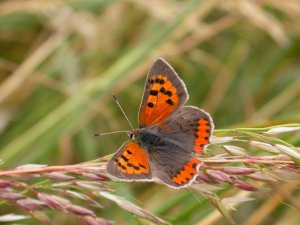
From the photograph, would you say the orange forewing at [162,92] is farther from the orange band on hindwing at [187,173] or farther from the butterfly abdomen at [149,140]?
the orange band on hindwing at [187,173]

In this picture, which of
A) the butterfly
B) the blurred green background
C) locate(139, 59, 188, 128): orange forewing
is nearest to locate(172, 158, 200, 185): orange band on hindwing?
the butterfly

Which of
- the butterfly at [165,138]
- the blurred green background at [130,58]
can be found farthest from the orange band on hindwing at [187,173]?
the blurred green background at [130,58]

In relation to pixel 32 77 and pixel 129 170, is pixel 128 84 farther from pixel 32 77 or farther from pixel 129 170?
pixel 129 170

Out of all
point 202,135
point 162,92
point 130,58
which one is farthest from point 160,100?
point 130,58

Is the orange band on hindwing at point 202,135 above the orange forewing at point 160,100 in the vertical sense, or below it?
below

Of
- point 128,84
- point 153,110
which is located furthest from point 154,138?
point 128,84

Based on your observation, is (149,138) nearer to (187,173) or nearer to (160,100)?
(160,100)

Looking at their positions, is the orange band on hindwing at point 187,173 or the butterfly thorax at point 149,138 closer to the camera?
the orange band on hindwing at point 187,173

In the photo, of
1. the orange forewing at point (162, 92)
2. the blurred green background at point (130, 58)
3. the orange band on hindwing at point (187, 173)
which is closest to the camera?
the orange band on hindwing at point (187, 173)
